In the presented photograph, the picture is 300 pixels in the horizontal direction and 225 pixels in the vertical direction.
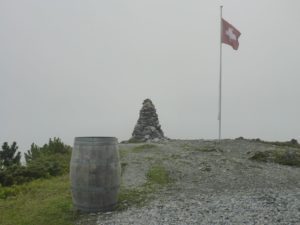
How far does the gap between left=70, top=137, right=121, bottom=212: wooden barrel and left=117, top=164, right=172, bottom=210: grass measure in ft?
1.97

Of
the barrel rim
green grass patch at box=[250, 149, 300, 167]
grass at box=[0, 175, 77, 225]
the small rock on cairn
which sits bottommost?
grass at box=[0, 175, 77, 225]

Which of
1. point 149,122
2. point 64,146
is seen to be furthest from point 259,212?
point 149,122

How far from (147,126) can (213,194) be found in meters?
20.9

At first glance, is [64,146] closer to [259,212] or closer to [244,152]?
[244,152]

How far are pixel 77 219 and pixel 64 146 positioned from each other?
13850 millimetres

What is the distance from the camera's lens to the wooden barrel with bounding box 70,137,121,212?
7.93 metres

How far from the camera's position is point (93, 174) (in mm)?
7910

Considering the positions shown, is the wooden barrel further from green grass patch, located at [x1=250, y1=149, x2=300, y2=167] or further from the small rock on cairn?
the small rock on cairn

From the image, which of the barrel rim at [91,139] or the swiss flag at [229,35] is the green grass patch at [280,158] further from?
the swiss flag at [229,35]

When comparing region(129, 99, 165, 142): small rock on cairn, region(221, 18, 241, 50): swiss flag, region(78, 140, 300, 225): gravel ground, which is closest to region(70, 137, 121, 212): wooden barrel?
region(78, 140, 300, 225): gravel ground

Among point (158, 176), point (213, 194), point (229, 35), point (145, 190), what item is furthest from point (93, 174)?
point (229, 35)

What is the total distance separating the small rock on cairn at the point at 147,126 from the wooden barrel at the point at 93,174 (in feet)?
68.9

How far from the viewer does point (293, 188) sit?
1056 centimetres

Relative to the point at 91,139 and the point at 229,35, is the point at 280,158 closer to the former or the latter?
the point at 91,139
